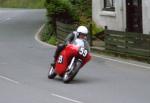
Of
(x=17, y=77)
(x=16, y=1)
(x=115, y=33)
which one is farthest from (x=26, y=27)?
(x=16, y=1)

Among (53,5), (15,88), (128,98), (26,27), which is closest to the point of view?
(128,98)

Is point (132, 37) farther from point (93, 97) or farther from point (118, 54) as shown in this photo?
point (93, 97)

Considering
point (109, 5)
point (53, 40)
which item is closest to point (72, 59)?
point (53, 40)

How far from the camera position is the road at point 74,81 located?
43.4 feet

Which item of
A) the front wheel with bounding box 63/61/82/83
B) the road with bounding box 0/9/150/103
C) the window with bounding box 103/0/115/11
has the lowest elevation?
the road with bounding box 0/9/150/103

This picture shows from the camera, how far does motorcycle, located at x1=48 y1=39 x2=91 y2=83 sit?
1559 centimetres

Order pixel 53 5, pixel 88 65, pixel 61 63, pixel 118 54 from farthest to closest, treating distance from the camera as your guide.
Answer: pixel 53 5 < pixel 118 54 < pixel 88 65 < pixel 61 63

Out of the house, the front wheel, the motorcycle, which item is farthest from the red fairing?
the house

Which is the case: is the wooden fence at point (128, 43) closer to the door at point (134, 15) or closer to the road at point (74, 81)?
the road at point (74, 81)

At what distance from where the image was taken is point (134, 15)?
87.4 feet

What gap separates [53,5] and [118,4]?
15.1ft

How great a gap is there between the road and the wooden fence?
492 mm

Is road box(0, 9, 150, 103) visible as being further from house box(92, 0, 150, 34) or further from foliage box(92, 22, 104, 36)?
house box(92, 0, 150, 34)

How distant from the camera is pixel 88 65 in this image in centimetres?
2008
